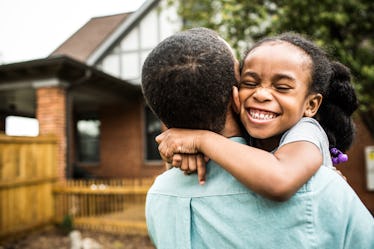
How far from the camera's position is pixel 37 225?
755 cm

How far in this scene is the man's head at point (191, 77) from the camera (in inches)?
41.6

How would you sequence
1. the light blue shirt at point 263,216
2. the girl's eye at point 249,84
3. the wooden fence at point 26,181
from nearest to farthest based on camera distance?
1. the light blue shirt at point 263,216
2. the girl's eye at point 249,84
3. the wooden fence at point 26,181

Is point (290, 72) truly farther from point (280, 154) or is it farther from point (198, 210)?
point (198, 210)

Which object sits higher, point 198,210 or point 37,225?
point 198,210

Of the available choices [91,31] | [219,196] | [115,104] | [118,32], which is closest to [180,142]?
[219,196]

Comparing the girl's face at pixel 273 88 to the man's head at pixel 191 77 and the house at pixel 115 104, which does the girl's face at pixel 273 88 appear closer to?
the man's head at pixel 191 77

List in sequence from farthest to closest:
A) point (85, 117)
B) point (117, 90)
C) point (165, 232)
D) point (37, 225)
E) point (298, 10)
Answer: point (85, 117) < point (117, 90) < point (37, 225) < point (298, 10) < point (165, 232)

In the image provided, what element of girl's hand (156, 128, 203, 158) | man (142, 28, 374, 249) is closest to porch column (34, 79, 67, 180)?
girl's hand (156, 128, 203, 158)

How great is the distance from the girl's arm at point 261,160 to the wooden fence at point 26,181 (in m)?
6.40

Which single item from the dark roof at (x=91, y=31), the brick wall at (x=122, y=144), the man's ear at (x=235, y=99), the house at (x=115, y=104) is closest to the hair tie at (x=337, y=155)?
the man's ear at (x=235, y=99)

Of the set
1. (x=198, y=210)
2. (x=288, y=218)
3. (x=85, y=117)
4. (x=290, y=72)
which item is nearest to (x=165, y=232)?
(x=198, y=210)

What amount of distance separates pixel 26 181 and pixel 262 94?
699cm

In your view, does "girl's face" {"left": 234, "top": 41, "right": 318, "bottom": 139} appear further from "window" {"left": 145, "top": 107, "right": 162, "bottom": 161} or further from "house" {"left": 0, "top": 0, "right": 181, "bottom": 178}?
"window" {"left": 145, "top": 107, "right": 162, "bottom": 161}

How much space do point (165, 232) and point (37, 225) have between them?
7.11m
